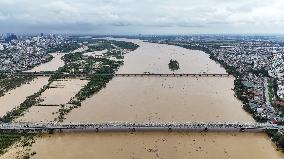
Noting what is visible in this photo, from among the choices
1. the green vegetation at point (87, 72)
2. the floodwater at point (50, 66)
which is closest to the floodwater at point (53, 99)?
the green vegetation at point (87, 72)

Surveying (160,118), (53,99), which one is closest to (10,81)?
(53,99)

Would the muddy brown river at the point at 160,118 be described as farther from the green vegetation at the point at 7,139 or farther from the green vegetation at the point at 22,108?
the green vegetation at the point at 22,108

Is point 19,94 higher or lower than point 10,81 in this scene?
lower

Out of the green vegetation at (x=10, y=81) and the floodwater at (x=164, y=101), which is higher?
the floodwater at (x=164, y=101)

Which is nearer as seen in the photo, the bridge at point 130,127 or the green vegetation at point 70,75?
the green vegetation at point 70,75

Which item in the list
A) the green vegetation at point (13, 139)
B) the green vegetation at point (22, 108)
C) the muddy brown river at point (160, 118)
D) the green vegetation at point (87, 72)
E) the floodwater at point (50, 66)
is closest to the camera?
the muddy brown river at point (160, 118)

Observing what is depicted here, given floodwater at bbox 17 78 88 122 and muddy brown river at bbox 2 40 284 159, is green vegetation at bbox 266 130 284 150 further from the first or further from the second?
floodwater at bbox 17 78 88 122

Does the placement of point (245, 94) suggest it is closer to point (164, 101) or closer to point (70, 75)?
point (164, 101)

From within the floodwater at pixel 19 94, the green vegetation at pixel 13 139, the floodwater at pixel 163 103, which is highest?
the floodwater at pixel 163 103
